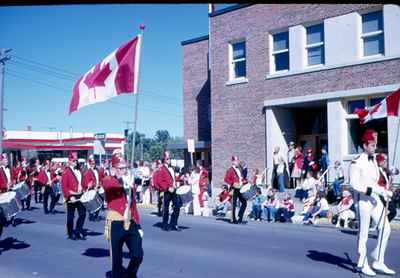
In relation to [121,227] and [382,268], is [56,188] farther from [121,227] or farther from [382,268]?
[382,268]

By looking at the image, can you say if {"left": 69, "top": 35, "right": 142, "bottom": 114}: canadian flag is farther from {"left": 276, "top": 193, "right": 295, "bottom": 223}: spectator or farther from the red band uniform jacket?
{"left": 276, "top": 193, "right": 295, "bottom": 223}: spectator

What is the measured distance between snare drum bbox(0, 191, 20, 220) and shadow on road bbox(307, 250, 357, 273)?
6.50 meters

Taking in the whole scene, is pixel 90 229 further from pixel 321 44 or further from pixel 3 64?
pixel 3 64

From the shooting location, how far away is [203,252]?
35.2ft

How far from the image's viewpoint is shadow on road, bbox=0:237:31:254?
11.9m

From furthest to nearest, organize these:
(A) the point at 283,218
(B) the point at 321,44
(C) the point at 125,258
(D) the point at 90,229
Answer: (B) the point at 321,44 < (A) the point at 283,218 < (D) the point at 90,229 < (C) the point at 125,258

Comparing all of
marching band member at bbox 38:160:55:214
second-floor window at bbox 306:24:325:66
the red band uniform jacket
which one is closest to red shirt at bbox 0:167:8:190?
the red band uniform jacket

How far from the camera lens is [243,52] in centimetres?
2541

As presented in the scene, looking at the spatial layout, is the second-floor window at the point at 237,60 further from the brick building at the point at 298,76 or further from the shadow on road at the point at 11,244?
the shadow on road at the point at 11,244

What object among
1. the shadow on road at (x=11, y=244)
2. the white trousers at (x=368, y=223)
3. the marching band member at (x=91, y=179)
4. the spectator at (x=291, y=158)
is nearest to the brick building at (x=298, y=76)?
the spectator at (x=291, y=158)

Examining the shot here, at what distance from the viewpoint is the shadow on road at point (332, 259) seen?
354 inches

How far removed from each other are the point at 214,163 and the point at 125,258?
16552 mm

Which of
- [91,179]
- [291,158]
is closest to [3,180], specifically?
[91,179]

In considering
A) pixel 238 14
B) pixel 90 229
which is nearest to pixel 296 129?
pixel 238 14
